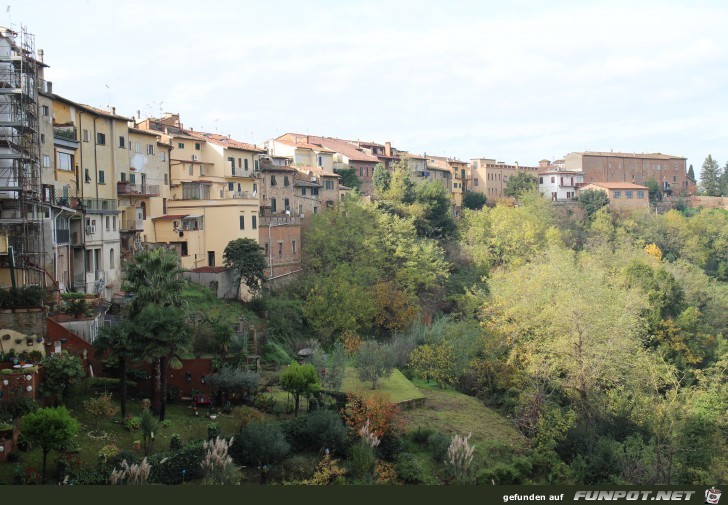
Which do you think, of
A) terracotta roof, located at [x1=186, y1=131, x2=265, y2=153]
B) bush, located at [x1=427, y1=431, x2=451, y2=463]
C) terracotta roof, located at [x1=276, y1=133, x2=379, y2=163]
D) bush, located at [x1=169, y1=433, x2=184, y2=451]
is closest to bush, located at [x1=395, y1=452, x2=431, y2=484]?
bush, located at [x1=427, y1=431, x2=451, y2=463]

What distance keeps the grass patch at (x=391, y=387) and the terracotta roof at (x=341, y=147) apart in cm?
3800

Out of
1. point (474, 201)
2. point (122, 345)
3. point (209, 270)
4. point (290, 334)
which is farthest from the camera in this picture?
point (474, 201)

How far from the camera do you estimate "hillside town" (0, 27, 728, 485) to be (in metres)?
25.0

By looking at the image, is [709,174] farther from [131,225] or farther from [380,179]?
[131,225]

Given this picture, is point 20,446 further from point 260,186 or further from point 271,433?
point 260,186

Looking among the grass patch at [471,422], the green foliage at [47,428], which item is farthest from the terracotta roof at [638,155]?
the green foliage at [47,428]

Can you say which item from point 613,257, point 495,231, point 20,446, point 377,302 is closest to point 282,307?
point 377,302

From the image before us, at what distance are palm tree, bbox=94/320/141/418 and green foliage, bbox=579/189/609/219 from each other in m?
69.4

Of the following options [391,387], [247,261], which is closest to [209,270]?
[247,261]

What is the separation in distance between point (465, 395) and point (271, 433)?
48.2 feet

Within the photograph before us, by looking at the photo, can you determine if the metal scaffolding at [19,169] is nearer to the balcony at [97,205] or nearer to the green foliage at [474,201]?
the balcony at [97,205]

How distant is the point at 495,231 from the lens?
62219mm

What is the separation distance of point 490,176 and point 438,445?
7136 cm

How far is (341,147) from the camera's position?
7481cm
